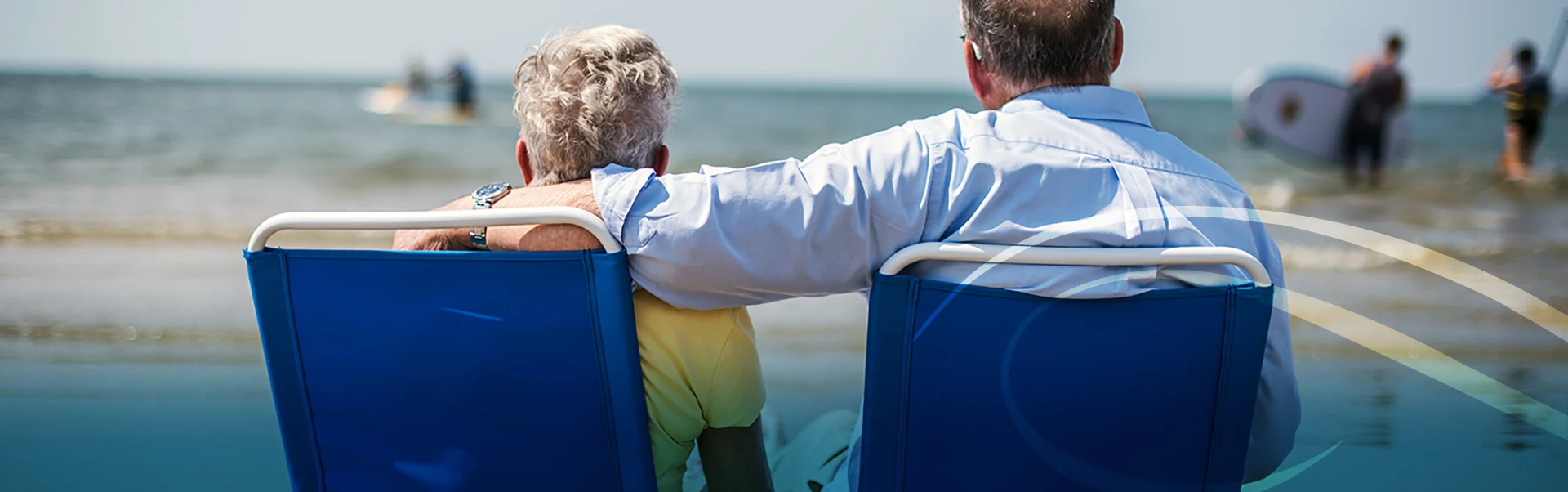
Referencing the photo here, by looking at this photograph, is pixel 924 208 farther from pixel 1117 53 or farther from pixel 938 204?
pixel 1117 53

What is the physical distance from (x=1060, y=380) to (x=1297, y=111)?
9.43m

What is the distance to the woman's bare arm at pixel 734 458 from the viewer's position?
6.05 feet

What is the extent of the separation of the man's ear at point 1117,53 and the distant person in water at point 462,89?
22317 mm

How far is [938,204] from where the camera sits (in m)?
1.49

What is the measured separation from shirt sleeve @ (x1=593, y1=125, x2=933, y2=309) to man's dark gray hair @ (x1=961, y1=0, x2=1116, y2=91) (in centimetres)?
25

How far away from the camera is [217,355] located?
159 inches

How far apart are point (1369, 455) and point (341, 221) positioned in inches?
110

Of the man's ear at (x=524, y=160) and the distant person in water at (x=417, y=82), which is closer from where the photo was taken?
the man's ear at (x=524, y=160)

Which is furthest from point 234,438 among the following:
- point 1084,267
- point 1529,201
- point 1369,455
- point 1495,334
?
point 1529,201

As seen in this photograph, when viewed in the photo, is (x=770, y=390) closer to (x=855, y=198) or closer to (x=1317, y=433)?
(x=1317, y=433)

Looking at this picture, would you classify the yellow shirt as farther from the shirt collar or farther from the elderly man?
the shirt collar

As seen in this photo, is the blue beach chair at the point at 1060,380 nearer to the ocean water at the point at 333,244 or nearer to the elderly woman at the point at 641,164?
the elderly woman at the point at 641,164

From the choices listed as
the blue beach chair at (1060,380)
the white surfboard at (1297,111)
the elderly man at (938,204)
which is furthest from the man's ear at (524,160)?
the white surfboard at (1297,111)

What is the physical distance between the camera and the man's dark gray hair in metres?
1.60
